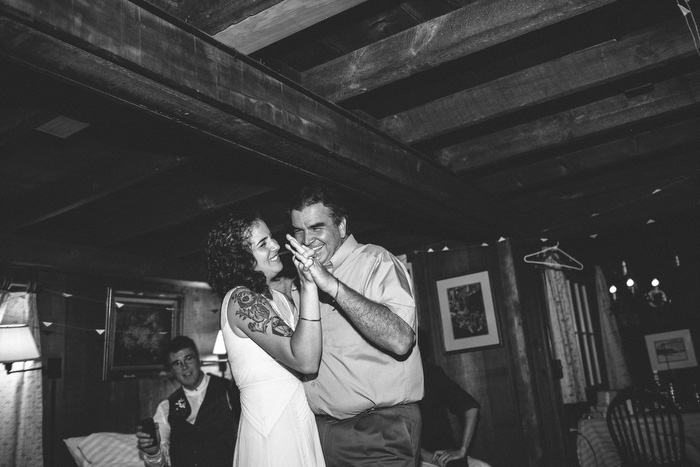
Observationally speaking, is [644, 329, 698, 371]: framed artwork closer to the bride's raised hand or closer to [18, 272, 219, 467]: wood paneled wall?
[18, 272, 219, 467]: wood paneled wall

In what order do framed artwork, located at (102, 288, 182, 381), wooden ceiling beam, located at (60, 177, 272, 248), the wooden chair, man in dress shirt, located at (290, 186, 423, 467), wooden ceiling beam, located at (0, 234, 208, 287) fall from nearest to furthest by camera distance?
man in dress shirt, located at (290, 186, 423, 467) < the wooden chair < wooden ceiling beam, located at (60, 177, 272, 248) < wooden ceiling beam, located at (0, 234, 208, 287) < framed artwork, located at (102, 288, 182, 381)

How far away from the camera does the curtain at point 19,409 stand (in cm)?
465

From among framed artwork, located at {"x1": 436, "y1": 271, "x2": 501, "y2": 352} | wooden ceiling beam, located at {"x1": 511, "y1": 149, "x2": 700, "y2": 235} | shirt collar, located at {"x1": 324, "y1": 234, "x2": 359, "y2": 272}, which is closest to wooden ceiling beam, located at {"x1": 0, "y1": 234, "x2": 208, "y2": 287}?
framed artwork, located at {"x1": 436, "y1": 271, "x2": 501, "y2": 352}

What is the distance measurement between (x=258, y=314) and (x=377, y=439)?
25.0 inches

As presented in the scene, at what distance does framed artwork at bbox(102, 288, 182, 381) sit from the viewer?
568cm

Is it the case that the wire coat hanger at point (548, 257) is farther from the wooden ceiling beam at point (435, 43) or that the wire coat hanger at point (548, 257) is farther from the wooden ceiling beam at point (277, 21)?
the wooden ceiling beam at point (277, 21)

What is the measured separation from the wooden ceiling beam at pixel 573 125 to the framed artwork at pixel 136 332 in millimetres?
3770

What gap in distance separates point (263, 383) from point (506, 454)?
13.0 ft

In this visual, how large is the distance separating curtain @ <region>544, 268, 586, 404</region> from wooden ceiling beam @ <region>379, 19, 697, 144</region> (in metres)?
3.49

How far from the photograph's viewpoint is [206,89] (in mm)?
2203

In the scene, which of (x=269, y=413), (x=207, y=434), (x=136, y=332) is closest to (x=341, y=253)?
(x=269, y=413)

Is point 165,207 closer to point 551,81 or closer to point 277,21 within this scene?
point 277,21

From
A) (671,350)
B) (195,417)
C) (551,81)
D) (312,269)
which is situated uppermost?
(551,81)

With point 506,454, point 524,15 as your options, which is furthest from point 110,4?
point 506,454
